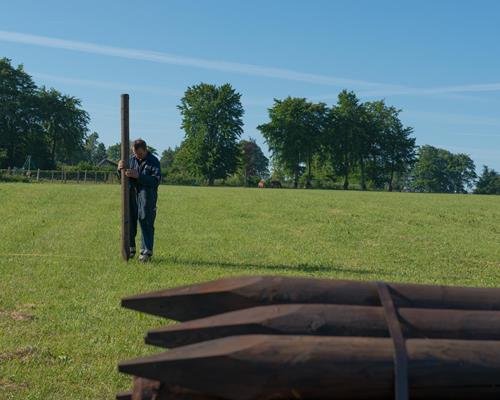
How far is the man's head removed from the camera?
38.3 ft

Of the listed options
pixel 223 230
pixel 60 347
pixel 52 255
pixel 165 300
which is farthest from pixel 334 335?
pixel 223 230

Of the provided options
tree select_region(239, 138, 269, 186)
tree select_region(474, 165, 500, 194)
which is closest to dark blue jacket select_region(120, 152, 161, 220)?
tree select_region(239, 138, 269, 186)

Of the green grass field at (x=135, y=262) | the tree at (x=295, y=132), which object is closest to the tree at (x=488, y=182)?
the tree at (x=295, y=132)

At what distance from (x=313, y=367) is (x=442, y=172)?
170463mm

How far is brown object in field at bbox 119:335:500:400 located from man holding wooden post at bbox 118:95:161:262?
9.47 meters

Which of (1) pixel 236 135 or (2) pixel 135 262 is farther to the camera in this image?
(1) pixel 236 135

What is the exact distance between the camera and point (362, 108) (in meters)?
119

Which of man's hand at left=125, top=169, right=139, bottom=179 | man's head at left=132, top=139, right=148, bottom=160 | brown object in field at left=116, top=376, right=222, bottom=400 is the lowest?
brown object in field at left=116, top=376, right=222, bottom=400

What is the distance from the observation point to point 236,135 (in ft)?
364

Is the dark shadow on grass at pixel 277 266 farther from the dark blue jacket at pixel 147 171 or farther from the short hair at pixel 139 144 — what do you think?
the short hair at pixel 139 144

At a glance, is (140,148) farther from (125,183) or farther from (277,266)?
(277,266)

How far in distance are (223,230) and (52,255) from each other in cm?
720

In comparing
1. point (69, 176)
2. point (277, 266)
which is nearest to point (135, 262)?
point (277, 266)

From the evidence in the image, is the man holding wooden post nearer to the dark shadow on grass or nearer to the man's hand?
the man's hand
